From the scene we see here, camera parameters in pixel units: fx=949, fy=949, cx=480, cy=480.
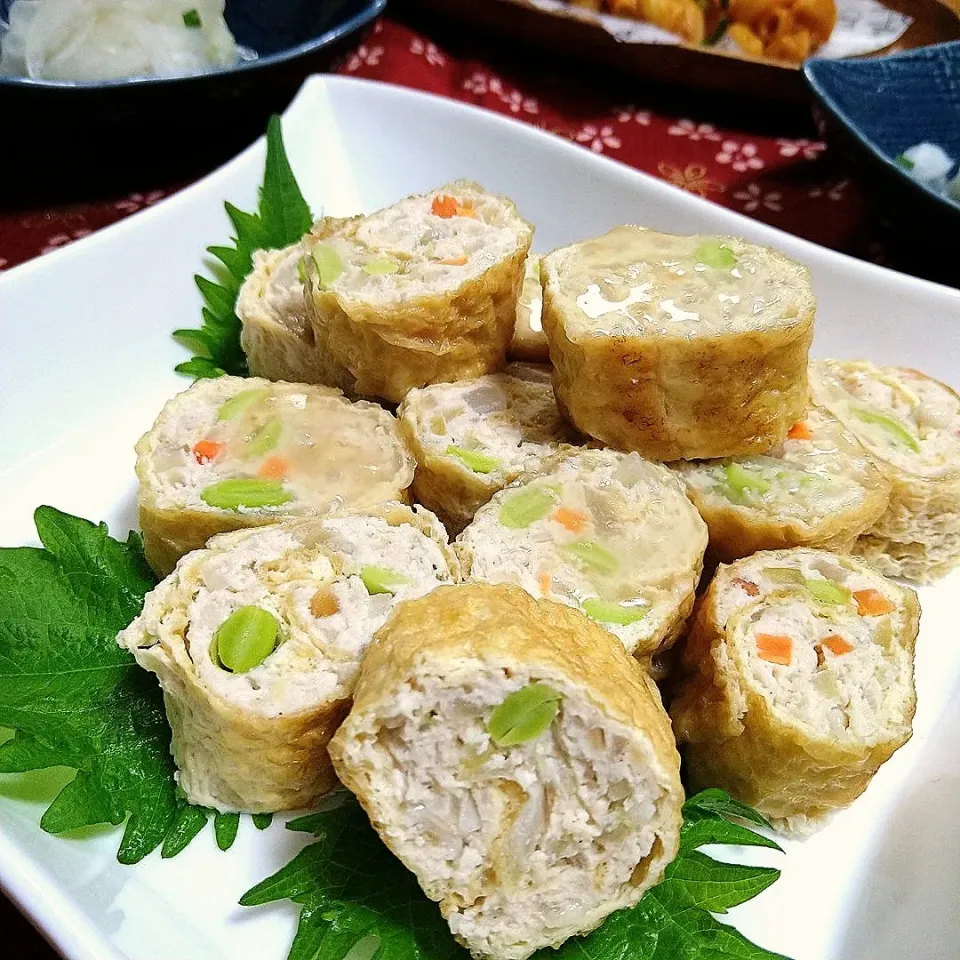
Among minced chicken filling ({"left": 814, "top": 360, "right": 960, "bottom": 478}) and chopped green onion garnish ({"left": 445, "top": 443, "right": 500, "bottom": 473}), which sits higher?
chopped green onion garnish ({"left": 445, "top": 443, "right": 500, "bottom": 473})

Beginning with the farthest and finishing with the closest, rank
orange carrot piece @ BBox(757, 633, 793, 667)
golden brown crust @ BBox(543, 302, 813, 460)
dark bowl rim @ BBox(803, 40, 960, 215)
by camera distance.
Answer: dark bowl rim @ BBox(803, 40, 960, 215) < golden brown crust @ BBox(543, 302, 813, 460) < orange carrot piece @ BBox(757, 633, 793, 667)

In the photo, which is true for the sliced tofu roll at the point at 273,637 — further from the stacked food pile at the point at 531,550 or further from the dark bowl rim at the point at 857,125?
the dark bowl rim at the point at 857,125

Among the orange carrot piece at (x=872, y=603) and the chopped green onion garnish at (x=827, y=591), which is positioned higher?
the chopped green onion garnish at (x=827, y=591)

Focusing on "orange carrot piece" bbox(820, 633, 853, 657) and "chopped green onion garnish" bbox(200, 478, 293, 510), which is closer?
"orange carrot piece" bbox(820, 633, 853, 657)

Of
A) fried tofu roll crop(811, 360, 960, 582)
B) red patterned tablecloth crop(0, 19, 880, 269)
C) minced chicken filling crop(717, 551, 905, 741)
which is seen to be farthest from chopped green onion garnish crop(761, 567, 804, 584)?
red patterned tablecloth crop(0, 19, 880, 269)

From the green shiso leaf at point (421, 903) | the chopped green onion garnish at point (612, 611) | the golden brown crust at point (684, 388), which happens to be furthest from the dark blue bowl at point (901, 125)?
the green shiso leaf at point (421, 903)

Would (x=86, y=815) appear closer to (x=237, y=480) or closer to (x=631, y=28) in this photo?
(x=237, y=480)

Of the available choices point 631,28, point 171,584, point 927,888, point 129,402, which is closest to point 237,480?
point 171,584

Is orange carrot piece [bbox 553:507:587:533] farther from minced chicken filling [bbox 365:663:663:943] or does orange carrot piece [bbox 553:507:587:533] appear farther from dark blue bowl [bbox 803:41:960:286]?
dark blue bowl [bbox 803:41:960:286]
